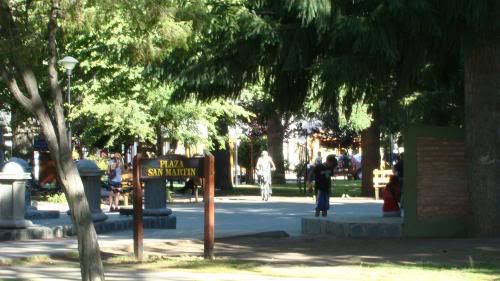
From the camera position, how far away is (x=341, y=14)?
14.4 meters

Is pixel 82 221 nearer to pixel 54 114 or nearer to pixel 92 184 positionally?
pixel 54 114

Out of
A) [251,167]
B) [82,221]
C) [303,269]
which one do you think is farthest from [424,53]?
[251,167]

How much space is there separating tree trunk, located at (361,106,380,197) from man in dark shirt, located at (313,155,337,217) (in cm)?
1357

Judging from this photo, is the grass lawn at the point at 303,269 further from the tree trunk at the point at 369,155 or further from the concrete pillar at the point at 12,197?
the tree trunk at the point at 369,155

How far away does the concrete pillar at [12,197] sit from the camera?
17.8 m

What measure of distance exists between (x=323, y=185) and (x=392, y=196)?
2381 mm

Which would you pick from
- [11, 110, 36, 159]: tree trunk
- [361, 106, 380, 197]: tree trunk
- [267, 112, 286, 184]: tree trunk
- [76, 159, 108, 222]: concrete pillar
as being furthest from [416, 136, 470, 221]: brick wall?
[267, 112, 286, 184]: tree trunk

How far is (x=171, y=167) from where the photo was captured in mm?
14758

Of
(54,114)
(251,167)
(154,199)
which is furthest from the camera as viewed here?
(251,167)

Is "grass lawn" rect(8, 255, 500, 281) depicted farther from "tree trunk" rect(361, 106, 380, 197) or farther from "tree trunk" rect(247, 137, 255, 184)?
"tree trunk" rect(247, 137, 255, 184)

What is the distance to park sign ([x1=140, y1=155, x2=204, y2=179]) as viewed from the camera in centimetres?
1462

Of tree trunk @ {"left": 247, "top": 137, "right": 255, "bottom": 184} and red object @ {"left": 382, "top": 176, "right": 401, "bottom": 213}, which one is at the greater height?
tree trunk @ {"left": 247, "top": 137, "right": 255, "bottom": 184}

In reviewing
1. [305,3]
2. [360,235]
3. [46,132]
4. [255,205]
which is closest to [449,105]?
[360,235]

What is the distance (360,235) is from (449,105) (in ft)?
14.1
